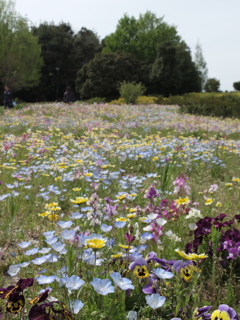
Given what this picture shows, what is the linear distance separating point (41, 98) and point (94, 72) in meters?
12.7

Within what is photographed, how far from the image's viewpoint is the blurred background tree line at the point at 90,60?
34.4 metres

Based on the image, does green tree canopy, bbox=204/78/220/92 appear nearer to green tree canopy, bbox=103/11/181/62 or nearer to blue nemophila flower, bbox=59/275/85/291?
Result: green tree canopy, bbox=103/11/181/62

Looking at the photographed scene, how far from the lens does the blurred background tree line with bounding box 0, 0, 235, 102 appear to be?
34438mm

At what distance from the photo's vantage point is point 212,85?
58.5m

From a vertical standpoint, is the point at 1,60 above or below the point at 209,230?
above

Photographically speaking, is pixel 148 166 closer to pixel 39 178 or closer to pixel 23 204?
pixel 39 178

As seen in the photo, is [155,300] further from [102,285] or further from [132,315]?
[102,285]

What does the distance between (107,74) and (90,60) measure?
123 inches

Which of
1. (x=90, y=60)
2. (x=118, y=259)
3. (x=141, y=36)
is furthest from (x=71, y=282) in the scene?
(x=141, y=36)

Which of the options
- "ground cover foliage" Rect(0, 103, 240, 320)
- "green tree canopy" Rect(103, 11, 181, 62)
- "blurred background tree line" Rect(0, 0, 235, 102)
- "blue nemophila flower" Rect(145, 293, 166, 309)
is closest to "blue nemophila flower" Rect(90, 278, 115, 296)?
"ground cover foliage" Rect(0, 103, 240, 320)

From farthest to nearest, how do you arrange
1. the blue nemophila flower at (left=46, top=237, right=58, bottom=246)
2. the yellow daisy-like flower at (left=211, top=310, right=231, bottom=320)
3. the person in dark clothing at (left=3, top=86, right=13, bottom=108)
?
the person in dark clothing at (left=3, top=86, right=13, bottom=108), the blue nemophila flower at (left=46, top=237, right=58, bottom=246), the yellow daisy-like flower at (left=211, top=310, right=231, bottom=320)

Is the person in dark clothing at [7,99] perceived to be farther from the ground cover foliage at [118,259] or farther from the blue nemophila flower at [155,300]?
the blue nemophila flower at [155,300]

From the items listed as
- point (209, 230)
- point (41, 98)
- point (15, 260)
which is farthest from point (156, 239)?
point (41, 98)

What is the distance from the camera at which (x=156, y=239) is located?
88.1 inches
